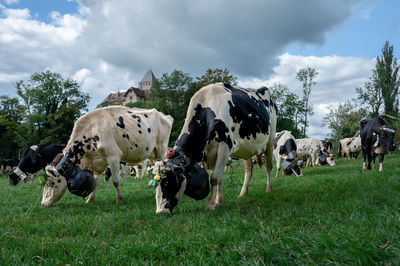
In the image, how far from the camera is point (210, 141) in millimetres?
5441

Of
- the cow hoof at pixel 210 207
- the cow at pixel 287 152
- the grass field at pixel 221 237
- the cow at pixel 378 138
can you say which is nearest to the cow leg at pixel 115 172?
the grass field at pixel 221 237

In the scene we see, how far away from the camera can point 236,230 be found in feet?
11.7

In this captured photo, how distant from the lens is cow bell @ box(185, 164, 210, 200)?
A: 5086 mm

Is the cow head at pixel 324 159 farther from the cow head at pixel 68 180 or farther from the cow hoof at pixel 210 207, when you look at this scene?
the cow head at pixel 68 180

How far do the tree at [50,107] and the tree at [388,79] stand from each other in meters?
48.5

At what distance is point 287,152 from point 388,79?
41681mm

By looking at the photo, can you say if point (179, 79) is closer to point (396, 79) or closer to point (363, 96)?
point (363, 96)

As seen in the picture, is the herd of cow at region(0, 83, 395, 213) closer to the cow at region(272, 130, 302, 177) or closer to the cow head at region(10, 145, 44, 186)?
the cow at region(272, 130, 302, 177)

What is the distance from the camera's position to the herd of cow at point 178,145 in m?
5.11

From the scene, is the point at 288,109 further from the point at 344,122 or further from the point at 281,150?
the point at 281,150

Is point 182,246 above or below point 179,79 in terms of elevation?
below

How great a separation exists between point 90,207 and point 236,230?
4.32 m

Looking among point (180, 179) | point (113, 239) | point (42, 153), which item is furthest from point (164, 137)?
point (42, 153)

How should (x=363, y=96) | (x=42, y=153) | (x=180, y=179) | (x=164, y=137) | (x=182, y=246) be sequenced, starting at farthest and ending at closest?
(x=363, y=96) < (x=42, y=153) < (x=164, y=137) < (x=180, y=179) < (x=182, y=246)
